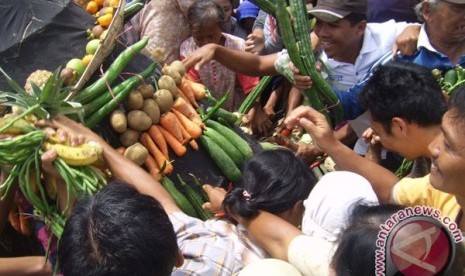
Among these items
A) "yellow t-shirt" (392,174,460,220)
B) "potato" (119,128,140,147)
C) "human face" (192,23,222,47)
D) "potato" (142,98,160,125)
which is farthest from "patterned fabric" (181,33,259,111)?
"yellow t-shirt" (392,174,460,220)

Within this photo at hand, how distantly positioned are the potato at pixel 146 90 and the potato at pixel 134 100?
0.09 ft

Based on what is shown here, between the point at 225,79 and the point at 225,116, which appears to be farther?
the point at 225,79

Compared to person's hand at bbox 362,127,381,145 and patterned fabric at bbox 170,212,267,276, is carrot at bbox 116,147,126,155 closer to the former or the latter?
patterned fabric at bbox 170,212,267,276

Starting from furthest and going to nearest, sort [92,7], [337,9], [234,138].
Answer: [92,7] < [337,9] < [234,138]

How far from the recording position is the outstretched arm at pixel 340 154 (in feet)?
8.19

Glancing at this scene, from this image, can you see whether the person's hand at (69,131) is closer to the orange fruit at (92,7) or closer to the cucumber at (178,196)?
the cucumber at (178,196)

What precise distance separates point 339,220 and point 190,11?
2371 millimetres

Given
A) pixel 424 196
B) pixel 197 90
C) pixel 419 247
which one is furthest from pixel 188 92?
pixel 419 247

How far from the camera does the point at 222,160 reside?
2951 mm

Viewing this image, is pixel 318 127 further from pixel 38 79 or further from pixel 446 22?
pixel 38 79

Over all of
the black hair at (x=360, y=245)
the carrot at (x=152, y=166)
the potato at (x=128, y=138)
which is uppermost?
the black hair at (x=360, y=245)

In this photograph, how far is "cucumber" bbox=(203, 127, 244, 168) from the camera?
9.84 feet

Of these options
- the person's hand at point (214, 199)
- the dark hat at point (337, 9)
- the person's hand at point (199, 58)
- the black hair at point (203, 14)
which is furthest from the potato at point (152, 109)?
the black hair at point (203, 14)

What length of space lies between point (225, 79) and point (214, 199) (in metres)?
1.74
